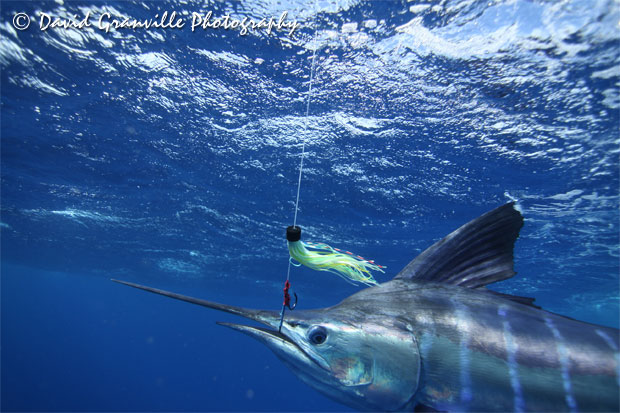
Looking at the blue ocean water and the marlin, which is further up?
the blue ocean water

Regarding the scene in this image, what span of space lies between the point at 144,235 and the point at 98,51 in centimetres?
1507

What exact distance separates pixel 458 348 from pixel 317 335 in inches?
39.4

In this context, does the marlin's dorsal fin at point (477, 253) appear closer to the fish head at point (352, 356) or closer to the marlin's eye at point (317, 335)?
the fish head at point (352, 356)

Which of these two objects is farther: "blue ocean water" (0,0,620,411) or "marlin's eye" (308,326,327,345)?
"blue ocean water" (0,0,620,411)

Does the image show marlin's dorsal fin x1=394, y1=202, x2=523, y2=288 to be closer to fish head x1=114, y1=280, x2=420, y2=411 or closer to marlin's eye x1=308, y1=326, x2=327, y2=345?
fish head x1=114, y1=280, x2=420, y2=411

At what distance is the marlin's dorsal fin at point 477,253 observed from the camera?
2404 millimetres

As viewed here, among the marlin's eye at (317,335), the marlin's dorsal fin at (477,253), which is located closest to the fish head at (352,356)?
the marlin's eye at (317,335)

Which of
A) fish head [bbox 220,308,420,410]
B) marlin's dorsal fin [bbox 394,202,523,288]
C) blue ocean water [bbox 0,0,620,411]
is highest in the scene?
blue ocean water [bbox 0,0,620,411]

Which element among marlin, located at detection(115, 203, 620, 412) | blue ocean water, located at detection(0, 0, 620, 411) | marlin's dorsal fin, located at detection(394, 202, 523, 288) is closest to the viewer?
marlin, located at detection(115, 203, 620, 412)

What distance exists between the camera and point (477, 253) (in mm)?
2508

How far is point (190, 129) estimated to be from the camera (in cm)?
912

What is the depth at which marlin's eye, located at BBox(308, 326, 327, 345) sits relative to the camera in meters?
2.20

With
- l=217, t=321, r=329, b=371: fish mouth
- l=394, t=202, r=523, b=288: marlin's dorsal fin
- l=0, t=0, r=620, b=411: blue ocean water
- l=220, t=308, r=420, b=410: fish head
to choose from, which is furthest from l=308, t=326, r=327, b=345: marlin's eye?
l=0, t=0, r=620, b=411: blue ocean water

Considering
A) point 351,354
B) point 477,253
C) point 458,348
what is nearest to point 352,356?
point 351,354
